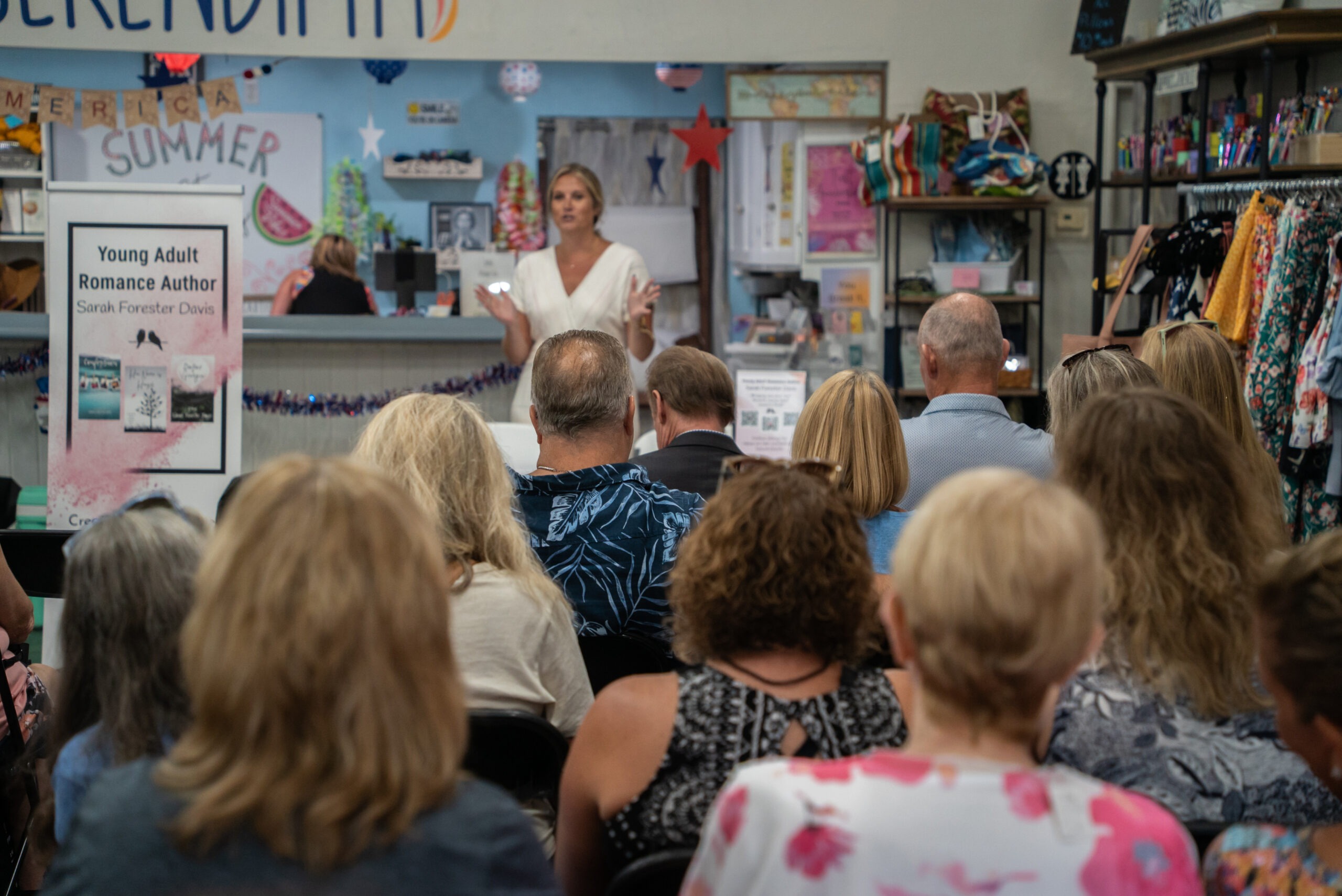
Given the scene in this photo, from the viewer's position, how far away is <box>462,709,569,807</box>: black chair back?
4.92ft

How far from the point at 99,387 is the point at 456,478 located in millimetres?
2572

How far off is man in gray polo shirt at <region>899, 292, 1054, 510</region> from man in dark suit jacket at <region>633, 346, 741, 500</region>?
44 cm

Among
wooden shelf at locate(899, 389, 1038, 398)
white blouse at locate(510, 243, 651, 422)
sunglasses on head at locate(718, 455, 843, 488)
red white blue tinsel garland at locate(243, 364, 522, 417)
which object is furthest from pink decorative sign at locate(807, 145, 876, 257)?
sunglasses on head at locate(718, 455, 843, 488)

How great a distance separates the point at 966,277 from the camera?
16.7ft

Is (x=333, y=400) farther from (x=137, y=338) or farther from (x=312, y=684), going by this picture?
(x=312, y=684)

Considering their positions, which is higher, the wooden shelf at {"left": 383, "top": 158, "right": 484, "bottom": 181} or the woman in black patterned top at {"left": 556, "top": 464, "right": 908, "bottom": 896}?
the wooden shelf at {"left": 383, "top": 158, "right": 484, "bottom": 181}

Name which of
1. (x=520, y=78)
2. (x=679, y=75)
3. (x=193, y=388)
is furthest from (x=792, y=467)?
(x=520, y=78)

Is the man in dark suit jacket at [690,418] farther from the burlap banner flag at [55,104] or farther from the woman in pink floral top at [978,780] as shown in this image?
the burlap banner flag at [55,104]

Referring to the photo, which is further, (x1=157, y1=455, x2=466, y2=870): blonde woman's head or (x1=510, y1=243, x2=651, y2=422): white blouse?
(x1=510, y1=243, x2=651, y2=422): white blouse

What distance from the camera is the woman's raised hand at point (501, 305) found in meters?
4.34

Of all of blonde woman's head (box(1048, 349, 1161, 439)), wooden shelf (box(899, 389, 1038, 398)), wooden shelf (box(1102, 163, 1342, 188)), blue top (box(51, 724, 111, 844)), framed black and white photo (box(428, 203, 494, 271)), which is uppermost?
framed black and white photo (box(428, 203, 494, 271))

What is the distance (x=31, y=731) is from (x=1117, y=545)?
193cm

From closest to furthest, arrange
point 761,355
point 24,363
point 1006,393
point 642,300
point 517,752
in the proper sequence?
point 517,752 → point 642,300 → point 24,363 → point 1006,393 → point 761,355

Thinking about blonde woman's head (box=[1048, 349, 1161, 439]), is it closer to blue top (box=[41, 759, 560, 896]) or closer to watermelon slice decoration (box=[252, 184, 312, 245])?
blue top (box=[41, 759, 560, 896])
